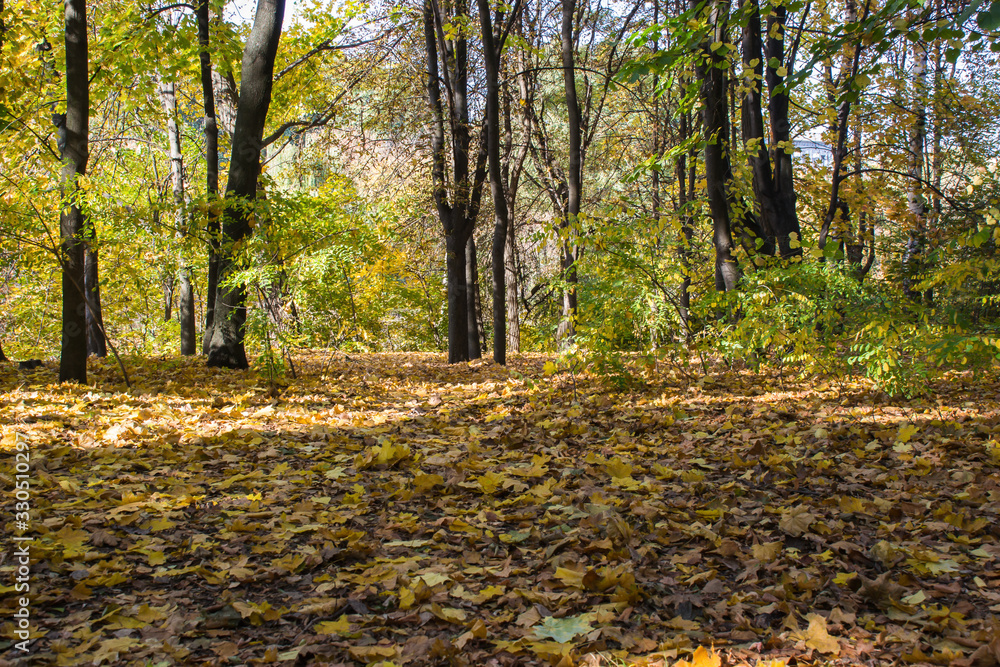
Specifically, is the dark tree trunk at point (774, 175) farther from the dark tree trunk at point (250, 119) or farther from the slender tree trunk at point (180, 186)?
the slender tree trunk at point (180, 186)

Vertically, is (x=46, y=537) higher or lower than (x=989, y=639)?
higher

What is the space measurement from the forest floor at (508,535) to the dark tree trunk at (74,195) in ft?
3.14

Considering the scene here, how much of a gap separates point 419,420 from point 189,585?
3.13 m

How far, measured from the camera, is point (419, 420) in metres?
5.39

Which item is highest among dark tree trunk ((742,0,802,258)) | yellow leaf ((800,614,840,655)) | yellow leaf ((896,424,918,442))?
dark tree trunk ((742,0,802,258))

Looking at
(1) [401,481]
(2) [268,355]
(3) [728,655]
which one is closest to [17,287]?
(2) [268,355]

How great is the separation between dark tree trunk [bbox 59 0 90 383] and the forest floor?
37.6 inches

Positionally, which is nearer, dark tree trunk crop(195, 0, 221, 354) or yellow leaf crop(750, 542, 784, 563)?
yellow leaf crop(750, 542, 784, 563)

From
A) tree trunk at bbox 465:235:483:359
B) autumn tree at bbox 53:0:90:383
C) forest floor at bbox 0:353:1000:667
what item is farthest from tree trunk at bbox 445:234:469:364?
autumn tree at bbox 53:0:90:383

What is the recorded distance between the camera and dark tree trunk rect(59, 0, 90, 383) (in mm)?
5660

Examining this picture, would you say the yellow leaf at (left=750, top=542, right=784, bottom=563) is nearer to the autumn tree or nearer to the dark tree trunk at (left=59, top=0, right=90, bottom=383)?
the autumn tree

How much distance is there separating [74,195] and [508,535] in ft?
17.2

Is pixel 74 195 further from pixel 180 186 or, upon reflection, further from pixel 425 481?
pixel 180 186

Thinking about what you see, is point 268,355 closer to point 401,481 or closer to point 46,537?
point 401,481
